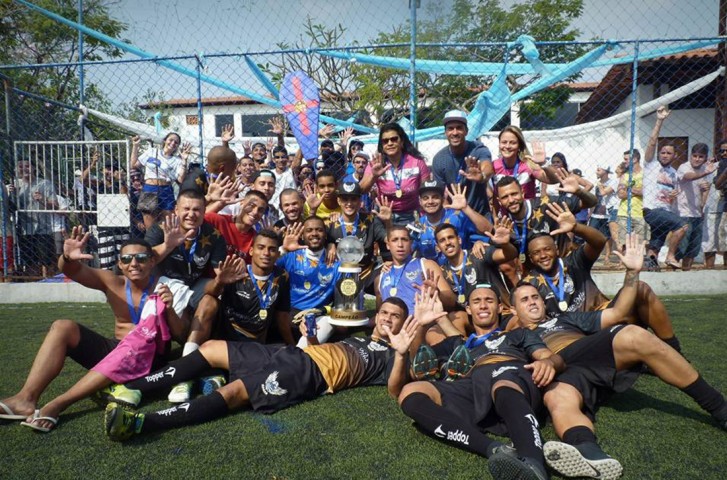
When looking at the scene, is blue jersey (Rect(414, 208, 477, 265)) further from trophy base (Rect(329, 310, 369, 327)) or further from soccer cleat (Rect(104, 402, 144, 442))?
soccer cleat (Rect(104, 402, 144, 442))

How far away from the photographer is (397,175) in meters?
6.35

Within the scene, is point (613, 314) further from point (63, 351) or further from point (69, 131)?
point (69, 131)

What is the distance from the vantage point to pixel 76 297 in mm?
8422

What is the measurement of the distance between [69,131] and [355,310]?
7.82m

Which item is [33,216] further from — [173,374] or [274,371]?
[274,371]

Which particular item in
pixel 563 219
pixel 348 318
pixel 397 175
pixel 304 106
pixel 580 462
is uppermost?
pixel 304 106

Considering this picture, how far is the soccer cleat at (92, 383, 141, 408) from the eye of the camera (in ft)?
12.9

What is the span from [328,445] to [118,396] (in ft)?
5.19

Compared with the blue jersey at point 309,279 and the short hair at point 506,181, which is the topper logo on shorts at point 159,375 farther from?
the short hair at point 506,181

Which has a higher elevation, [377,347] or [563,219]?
[563,219]

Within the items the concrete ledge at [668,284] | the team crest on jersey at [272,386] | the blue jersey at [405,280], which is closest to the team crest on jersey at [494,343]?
the blue jersey at [405,280]

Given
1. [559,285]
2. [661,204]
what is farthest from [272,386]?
[661,204]

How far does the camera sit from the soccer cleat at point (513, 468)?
274 centimetres

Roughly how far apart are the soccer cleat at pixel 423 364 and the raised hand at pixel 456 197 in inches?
84.6
